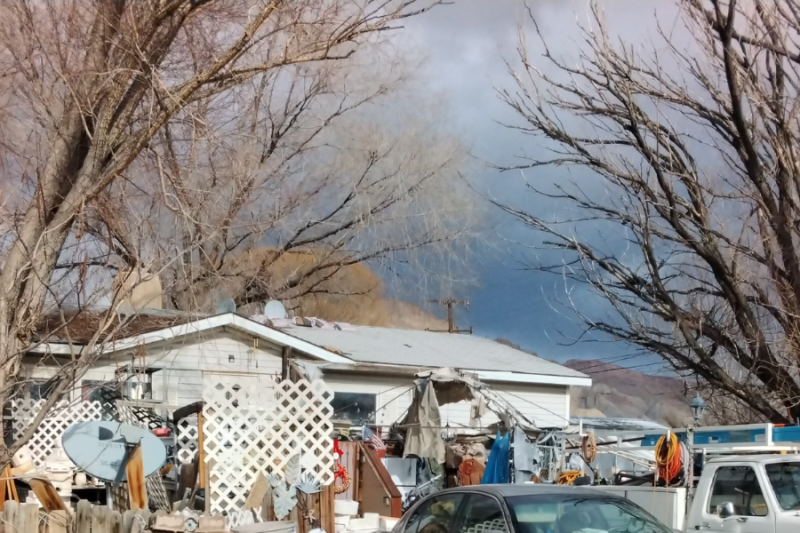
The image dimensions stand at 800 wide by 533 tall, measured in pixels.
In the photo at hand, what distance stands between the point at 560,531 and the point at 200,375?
43.1 feet

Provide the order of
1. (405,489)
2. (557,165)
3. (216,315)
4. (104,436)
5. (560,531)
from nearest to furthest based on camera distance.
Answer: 1. (560,531)
2. (104,436)
3. (557,165)
4. (405,489)
5. (216,315)

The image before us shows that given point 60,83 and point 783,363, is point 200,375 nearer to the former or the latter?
point 60,83

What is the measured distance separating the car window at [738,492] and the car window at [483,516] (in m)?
3.05

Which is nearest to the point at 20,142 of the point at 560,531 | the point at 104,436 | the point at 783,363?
the point at 104,436

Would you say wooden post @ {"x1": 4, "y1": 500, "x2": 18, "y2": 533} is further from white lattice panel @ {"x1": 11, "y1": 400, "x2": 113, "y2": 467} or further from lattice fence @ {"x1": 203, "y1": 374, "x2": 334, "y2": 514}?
white lattice panel @ {"x1": 11, "y1": 400, "x2": 113, "y2": 467}

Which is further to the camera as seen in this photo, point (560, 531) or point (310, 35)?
point (310, 35)

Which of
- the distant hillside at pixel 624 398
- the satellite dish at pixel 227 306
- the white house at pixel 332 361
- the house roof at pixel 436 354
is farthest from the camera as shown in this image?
the distant hillside at pixel 624 398

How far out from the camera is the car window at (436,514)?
7074 mm

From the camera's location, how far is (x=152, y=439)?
11.1m

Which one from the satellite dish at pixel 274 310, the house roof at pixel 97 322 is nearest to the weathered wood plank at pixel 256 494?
the house roof at pixel 97 322

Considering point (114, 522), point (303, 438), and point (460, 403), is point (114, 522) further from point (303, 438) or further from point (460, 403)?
point (460, 403)

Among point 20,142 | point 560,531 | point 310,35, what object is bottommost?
point 560,531

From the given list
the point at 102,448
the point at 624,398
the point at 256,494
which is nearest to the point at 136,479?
the point at 102,448

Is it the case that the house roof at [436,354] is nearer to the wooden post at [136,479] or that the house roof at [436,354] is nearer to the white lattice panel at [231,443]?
the white lattice panel at [231,443]
